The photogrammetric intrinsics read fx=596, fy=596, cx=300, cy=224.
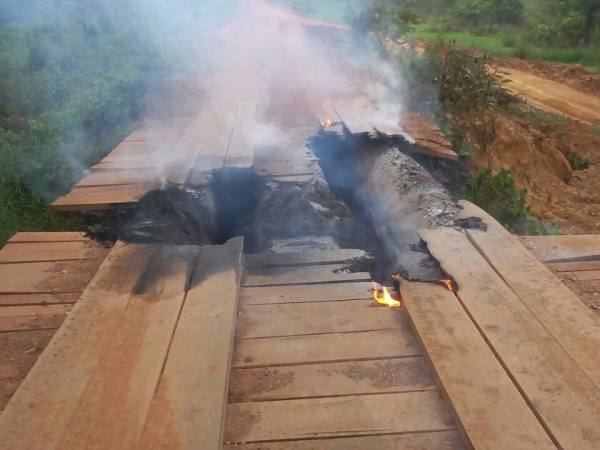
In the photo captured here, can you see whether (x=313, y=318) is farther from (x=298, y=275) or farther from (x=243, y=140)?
(x=243, y=140)

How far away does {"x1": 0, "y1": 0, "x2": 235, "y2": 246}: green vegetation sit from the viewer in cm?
488

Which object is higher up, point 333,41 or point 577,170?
point 333,41

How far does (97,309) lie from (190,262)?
515 millimetres

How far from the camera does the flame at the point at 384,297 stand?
243cm

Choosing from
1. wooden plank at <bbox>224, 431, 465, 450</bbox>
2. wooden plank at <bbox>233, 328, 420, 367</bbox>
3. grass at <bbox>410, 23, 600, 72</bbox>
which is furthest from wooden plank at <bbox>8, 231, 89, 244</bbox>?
grass at <bbox>410, 23, 600, 72</bbox>

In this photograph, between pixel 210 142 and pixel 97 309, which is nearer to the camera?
pixel 97 309

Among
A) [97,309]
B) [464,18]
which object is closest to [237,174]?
[97,309]

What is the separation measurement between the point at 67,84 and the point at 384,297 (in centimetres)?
605

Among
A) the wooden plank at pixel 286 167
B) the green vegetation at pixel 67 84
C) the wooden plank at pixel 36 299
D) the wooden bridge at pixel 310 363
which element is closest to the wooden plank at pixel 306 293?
the wooden bridge at pixel 310 363

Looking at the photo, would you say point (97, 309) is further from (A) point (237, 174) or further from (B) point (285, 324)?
(A) point (237, 174)

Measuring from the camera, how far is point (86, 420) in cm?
173

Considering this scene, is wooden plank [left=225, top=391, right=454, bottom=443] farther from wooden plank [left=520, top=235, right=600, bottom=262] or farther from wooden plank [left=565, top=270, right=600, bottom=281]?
wooden plank [left=520, top=235, right=600, bottom=262]

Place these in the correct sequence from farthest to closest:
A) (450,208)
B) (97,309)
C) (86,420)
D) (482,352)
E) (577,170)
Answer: (577,170), (450,208), (97,309), (482,352), (86,420)

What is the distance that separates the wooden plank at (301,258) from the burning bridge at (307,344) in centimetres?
1
